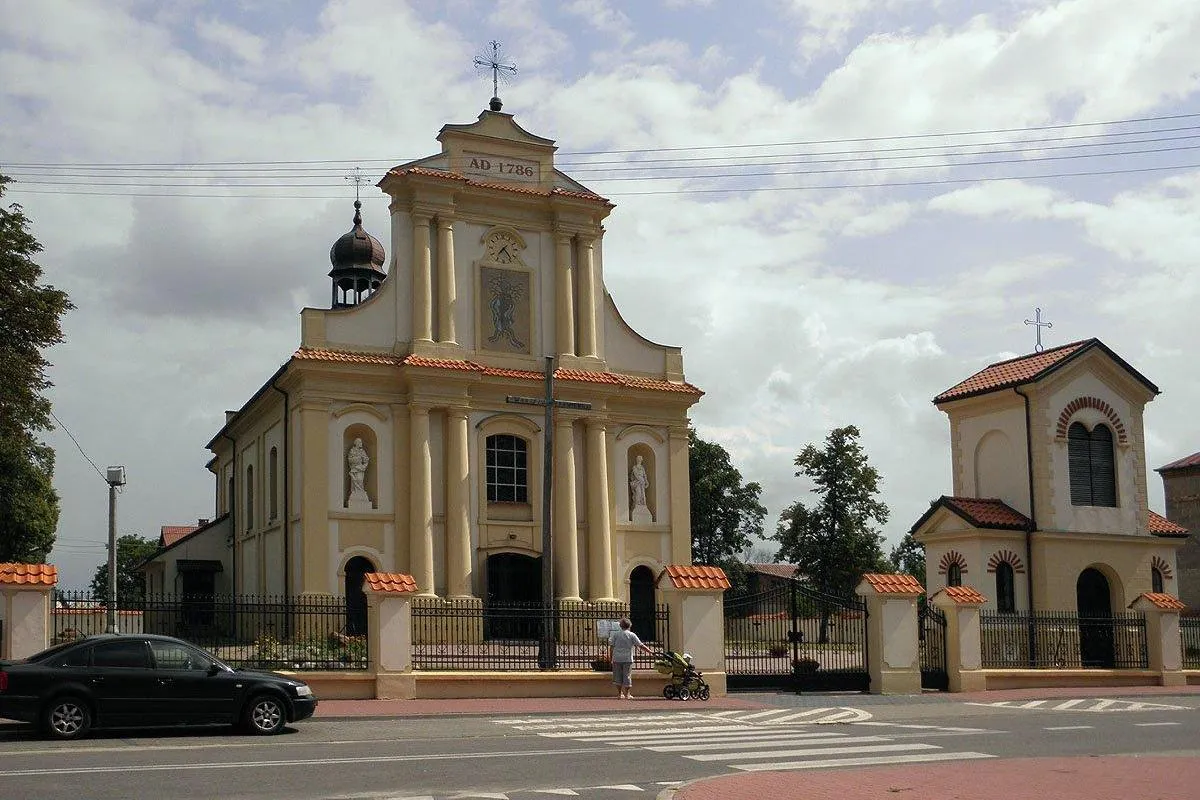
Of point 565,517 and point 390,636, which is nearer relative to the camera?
point 390,636

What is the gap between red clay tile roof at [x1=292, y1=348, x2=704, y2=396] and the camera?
36875 mm

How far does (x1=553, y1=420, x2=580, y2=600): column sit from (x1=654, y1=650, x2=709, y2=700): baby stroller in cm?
1431

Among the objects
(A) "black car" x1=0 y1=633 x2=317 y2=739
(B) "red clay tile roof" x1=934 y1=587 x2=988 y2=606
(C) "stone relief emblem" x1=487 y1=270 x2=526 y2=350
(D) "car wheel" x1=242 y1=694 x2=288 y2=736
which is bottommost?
(D) "car wheel" x1=242 y1=694 x2=288 y2=736

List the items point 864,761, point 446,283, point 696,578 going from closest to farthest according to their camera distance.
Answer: point 864,761 → point 696,578 → point 446,283

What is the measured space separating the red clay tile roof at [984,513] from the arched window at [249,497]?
22054mm

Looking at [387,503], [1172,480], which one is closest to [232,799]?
[387,503]

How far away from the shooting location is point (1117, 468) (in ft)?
119

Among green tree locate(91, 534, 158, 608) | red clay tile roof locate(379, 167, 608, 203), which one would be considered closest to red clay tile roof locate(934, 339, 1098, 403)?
red clay tile roof locate(379, 167, 608, 203)

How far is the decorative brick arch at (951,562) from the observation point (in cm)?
3397

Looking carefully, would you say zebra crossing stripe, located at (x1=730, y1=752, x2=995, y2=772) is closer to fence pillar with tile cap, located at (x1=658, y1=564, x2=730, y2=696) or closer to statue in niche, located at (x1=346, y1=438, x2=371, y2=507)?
fence pillar with tile cap, located at (x1=658, y1=564, x2=730, y2=696)

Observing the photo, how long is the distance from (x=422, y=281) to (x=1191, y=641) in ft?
80.0

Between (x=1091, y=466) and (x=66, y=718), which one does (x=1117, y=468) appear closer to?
(x=1091, y=466)

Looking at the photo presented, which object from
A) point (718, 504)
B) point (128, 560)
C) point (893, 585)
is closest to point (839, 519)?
point (718, 504)

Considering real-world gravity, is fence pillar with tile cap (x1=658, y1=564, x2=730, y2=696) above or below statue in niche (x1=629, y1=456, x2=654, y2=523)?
below
